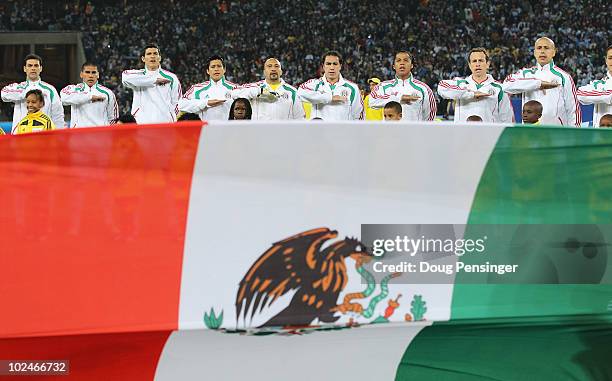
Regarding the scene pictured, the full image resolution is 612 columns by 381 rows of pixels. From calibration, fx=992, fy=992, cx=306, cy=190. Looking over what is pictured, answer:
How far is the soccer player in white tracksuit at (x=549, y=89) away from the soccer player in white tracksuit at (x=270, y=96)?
8.07ft

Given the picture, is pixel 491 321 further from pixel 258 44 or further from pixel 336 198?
pixel 258 44

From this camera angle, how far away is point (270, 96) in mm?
11234

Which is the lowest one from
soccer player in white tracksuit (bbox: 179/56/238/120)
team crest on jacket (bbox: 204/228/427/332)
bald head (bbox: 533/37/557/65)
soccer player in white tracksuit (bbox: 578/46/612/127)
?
team crest on jacket (bbox: 204/228/427/332)

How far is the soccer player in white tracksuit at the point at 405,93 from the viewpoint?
36.5ft

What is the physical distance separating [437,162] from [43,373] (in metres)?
1.71

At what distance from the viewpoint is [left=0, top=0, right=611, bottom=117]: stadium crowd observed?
27.8m

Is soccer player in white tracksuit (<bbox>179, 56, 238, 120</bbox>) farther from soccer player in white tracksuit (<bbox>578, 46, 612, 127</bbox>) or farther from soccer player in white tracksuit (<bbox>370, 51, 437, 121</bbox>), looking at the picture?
soccer player in white tracksuit (<bbox>578, 46, 612, 127</bbox>)

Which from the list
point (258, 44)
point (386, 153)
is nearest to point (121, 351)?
point (386, 153)

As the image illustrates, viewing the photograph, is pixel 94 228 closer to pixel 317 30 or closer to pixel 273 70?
pixel 273 70

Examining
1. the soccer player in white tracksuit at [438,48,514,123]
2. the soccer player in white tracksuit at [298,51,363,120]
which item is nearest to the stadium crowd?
the soccer player in white tracksuit at [298,51,363,120]

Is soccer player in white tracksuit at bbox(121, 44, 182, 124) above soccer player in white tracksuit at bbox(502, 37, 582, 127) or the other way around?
the other way around

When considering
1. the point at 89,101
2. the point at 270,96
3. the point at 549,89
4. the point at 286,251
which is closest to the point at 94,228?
the point at 286,251

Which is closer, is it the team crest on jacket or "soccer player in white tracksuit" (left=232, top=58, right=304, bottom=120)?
the team crest on jacket

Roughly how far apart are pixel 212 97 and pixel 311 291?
7.90 m
